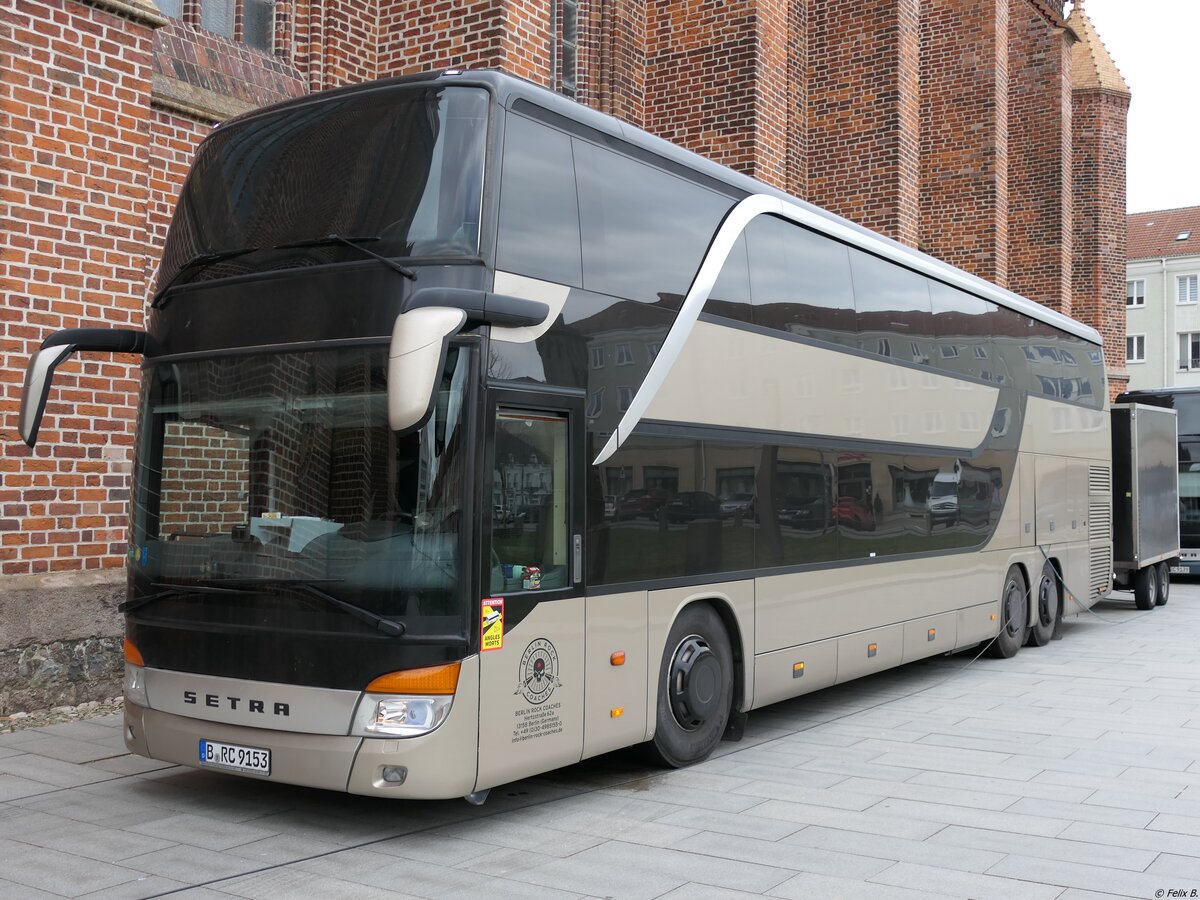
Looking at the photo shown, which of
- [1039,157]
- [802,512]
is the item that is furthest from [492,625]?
[1039,157]

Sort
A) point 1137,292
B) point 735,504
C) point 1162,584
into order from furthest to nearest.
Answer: point 1137,292 → point 1162,584 → point 735,504

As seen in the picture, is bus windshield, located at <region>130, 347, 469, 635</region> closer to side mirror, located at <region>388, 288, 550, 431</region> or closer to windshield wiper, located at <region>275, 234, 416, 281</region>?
windshield wiper, located at <region>275, 234, 416, 281</region>

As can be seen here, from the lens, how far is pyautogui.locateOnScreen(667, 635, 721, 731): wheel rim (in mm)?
6941

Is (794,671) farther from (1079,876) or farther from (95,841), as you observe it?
(95,841)

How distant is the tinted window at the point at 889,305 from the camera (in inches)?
370

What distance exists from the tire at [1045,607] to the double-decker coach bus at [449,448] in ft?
21.1

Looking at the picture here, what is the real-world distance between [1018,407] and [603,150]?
24.9 feet

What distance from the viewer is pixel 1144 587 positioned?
58.5 feet

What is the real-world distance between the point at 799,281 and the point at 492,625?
158 inches

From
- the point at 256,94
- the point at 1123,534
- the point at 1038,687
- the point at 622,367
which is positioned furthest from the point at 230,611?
the point at 1123,534

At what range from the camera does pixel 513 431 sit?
568cm

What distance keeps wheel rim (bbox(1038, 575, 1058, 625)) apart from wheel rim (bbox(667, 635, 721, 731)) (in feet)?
24.5

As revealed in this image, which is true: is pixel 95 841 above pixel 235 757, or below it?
below

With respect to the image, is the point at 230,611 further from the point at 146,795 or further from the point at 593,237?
the point at 593,237
